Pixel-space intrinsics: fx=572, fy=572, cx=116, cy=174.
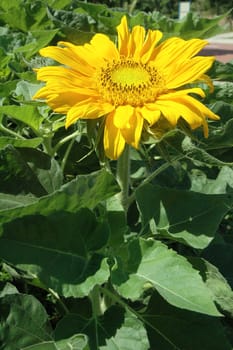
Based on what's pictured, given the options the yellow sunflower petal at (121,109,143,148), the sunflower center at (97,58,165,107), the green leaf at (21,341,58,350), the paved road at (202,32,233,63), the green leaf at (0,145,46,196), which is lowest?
the paved road at (202,32,233,63)

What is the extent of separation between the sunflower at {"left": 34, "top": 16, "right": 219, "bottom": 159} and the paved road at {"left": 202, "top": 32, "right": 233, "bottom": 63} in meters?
13.8

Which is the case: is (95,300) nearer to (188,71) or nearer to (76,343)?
(76,343)

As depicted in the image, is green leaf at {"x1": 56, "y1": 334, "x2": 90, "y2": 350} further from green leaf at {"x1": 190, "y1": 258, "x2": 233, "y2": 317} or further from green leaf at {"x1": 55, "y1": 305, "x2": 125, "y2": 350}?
green leaf at {"x1": 190, "y1": 258, "x2": 233, "y2": 317}

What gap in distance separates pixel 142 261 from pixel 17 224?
0.25m

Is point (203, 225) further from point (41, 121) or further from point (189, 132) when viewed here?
point (41, 121)

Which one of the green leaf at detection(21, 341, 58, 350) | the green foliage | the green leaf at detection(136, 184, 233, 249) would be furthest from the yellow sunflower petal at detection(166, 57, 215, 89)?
the green leaf at detection(21, 341, 58, 350)

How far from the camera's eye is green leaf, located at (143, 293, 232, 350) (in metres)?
1.20

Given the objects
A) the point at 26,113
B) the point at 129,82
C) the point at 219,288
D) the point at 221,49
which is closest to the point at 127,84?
the point at 129,82

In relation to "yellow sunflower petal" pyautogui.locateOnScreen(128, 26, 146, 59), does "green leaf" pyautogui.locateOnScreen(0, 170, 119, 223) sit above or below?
below

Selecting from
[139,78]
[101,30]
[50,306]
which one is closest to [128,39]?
[139,78]

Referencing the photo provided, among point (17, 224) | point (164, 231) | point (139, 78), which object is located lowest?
point (164, 231)

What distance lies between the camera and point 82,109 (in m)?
1.06

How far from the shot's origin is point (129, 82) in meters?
1.19

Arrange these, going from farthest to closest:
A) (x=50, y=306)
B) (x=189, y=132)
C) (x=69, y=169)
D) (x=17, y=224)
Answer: (x=50, y=306) → (x=69, y=169) → (x=189, y=132) → (x=17, y=224)
